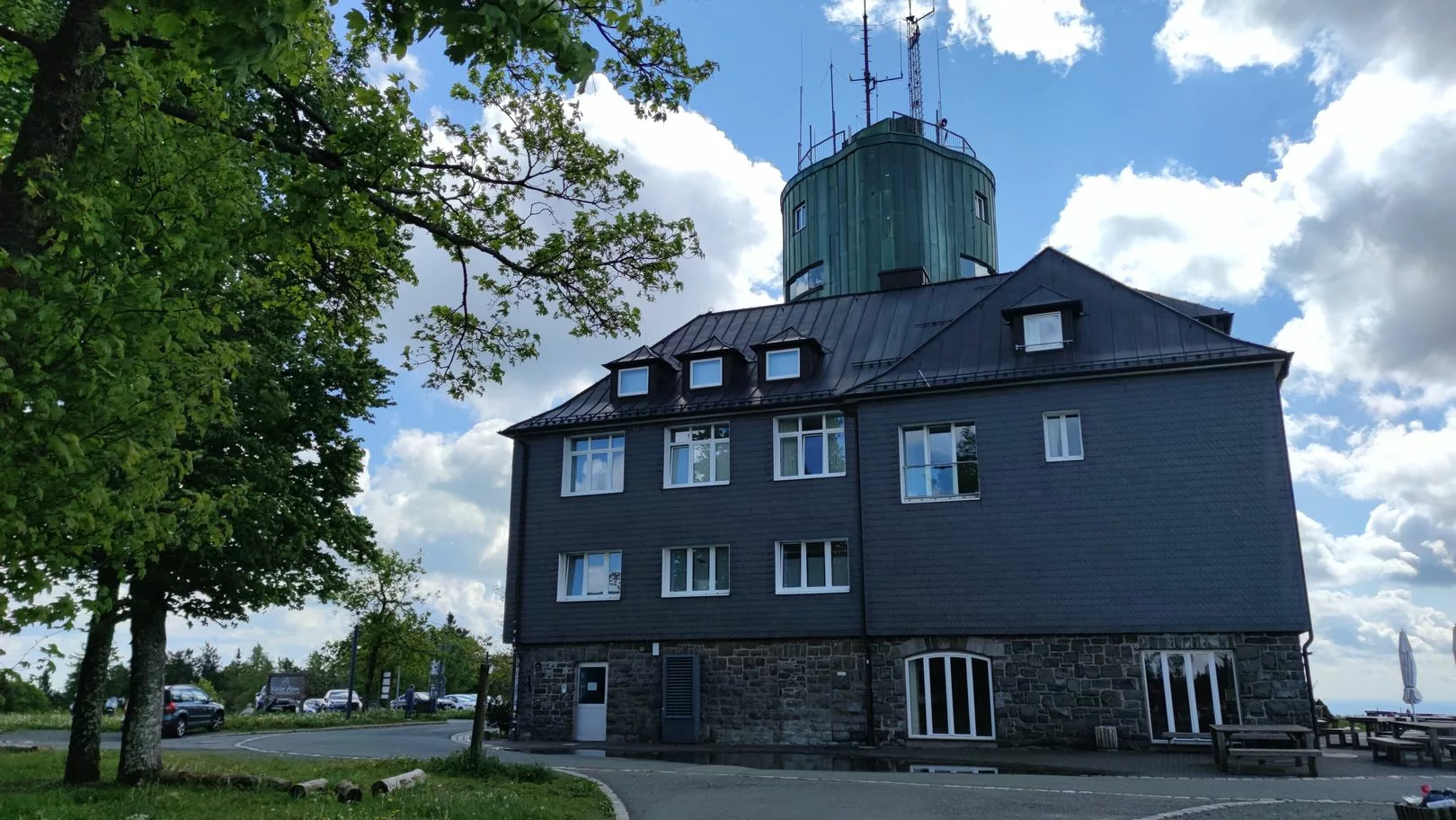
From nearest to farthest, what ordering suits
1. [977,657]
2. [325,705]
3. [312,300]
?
1. [312,300]
2. [977,657]
3. [325,705]

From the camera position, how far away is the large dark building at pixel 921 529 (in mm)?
20781

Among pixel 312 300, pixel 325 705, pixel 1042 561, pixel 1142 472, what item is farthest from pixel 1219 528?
pixel 325 705

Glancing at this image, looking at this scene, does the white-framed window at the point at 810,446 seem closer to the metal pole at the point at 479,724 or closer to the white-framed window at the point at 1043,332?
the white-framed window at the point at 1043,332

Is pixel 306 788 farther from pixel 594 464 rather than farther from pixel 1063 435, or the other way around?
pixel 1063 435

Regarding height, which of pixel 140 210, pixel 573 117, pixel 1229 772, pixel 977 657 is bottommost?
pixel 1229 772

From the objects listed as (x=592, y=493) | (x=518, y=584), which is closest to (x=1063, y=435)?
(x=592, y=493)

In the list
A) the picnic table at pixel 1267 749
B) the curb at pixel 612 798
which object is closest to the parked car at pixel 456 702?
the curb at pixel 612 798

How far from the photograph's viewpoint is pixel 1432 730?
16.5m

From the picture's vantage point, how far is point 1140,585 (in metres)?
21.0

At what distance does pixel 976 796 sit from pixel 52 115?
11474 mm

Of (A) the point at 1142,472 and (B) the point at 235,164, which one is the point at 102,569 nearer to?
(B) the point at 235,164

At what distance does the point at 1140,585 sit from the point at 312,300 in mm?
16297

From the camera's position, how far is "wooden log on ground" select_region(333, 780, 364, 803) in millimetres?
12062

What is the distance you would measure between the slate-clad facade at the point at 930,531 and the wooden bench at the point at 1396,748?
157 cm
